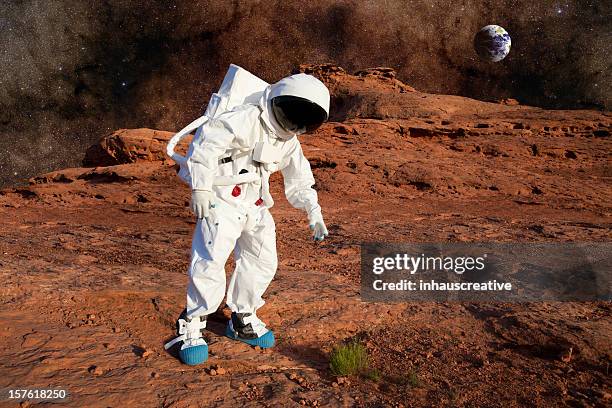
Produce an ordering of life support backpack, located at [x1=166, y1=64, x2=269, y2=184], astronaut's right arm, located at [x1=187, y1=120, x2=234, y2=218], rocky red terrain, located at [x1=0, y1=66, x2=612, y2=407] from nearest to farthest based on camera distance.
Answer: rocky red terrain, located at [x1=0, y1=66, x2=612, y2=407], astronaut's right arm, located at [x1=187, y1=120, x2=234, y2=218], life support backpack, located at [x1=166, y1=64, x2=269, y2=184]

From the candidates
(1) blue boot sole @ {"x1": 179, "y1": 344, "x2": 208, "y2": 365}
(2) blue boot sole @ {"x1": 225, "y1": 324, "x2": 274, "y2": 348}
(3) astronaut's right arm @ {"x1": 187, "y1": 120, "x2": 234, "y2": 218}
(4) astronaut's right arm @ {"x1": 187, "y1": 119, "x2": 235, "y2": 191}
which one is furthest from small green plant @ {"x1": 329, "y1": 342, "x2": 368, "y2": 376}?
(4) astronaut's right arm @ {"x1": 187, "y1": 119, "x2": 235, "y2": 191}

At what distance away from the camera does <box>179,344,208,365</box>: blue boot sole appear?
2979mm

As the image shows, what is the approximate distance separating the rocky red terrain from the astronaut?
36cm

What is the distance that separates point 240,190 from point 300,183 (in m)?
0.49

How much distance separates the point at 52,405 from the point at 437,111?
12700 millimetres

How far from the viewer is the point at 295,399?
2.68 meters

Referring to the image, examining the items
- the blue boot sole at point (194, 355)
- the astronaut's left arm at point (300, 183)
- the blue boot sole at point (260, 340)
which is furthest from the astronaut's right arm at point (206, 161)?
the blue boot sole at point (260, 340)

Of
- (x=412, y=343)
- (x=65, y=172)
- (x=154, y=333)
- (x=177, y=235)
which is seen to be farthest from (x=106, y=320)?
(x=65, y=172)

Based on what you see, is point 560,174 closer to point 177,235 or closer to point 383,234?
A: point 383,234

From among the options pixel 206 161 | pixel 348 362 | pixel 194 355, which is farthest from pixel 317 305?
pixel 206 161

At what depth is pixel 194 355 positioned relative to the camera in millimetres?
2984

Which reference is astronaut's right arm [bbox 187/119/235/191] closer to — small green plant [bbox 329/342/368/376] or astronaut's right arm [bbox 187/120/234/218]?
astronaut's right arm [bbox 187/120/234/218]

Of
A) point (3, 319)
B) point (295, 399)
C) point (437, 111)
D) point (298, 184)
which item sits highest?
point (437, 111)

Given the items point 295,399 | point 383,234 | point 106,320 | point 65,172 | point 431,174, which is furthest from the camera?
point 65,172
